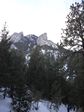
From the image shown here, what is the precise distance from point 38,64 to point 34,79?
2.55 meters

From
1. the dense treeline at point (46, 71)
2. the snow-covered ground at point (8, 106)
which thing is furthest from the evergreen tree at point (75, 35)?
the snow-covered ground at point (8, 106)

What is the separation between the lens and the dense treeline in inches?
1027

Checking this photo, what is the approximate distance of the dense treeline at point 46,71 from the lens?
1027 inches

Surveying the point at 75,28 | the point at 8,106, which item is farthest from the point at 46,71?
the point at 75,28

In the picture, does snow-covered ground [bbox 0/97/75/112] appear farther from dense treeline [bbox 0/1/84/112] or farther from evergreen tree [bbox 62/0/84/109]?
evergreen tree [bbox 62/0/84/109]

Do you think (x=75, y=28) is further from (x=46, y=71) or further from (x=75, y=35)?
(x=46, y=71)

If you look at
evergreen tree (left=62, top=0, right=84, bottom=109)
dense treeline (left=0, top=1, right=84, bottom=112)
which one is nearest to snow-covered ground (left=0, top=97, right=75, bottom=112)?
dense treeline (left=0, top=1, right=84, bottom=112)

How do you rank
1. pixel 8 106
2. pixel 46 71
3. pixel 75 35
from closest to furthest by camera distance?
pixel 75 35 → pixel 8 106 → pixel 46 71

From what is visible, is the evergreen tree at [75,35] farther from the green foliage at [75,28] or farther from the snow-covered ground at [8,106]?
the snow-covered ground at [8,106]

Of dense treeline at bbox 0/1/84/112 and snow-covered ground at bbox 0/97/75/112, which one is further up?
dense treeline at bbox 0/1/84/112

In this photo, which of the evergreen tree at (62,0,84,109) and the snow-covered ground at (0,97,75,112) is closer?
the evergreen tree at (62,0,84,109)

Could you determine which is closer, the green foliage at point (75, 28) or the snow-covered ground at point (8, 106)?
the green foliage at point (75, 28)

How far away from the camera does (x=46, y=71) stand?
51.5m

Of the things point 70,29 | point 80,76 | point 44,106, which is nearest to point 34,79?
point 44,106
